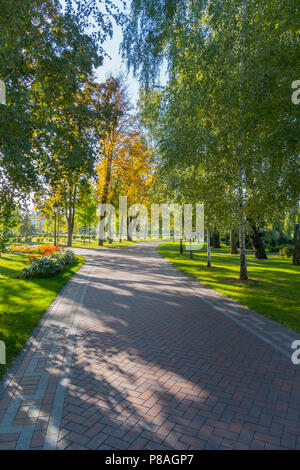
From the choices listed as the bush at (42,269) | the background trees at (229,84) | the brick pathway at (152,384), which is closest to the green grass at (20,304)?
the brick pathway at (152,384)

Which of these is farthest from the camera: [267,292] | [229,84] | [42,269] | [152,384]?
[42,269]

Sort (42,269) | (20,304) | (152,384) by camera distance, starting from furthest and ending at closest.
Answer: (42,269) < (20,304) < (152,384)

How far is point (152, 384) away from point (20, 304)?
5548 mm

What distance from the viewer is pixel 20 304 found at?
814cm

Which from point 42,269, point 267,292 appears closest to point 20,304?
point 42,269

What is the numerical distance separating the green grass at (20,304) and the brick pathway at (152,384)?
25cm

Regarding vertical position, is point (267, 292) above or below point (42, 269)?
below

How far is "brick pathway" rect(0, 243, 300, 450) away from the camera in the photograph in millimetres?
3090

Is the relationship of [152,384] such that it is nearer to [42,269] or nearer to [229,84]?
[229,84]

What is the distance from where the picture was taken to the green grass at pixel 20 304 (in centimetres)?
563

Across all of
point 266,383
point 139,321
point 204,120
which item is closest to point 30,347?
point 139,321

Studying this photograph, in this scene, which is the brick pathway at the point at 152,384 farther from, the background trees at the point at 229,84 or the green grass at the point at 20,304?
the background trees at the point at 229,84

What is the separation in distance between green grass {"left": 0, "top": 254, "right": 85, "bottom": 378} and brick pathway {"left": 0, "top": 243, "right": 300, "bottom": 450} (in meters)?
0.25
